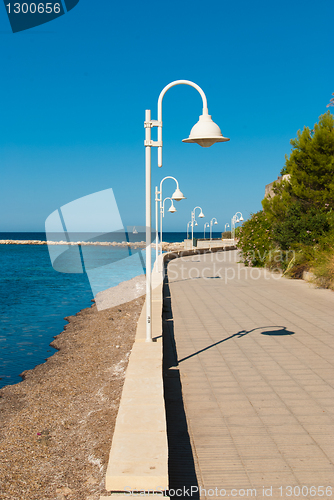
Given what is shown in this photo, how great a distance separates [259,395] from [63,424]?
252cm

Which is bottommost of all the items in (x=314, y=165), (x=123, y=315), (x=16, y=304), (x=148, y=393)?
(x=16, y=304)

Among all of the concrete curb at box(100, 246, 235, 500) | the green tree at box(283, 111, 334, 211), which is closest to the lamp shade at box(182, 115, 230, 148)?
the concrete curb at box(100, 246, 235, 500)

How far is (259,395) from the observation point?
489 cm

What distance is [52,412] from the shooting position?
19.2 feet

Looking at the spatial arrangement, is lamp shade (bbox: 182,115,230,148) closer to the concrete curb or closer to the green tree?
the concrete curb

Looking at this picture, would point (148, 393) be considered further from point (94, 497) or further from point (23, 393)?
point (23, 393)

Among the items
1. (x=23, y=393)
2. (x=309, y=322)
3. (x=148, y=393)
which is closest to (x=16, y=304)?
(x=23, y=393)

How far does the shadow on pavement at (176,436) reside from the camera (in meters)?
3.29

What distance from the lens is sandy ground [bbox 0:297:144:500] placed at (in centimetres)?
378

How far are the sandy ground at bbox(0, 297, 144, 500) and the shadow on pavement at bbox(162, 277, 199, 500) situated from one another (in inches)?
25.5

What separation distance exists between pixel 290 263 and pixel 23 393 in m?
11.9

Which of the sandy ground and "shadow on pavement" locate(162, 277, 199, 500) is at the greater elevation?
"shadow on pavement" locate(162, 277, 199, 500)

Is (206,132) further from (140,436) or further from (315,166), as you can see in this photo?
(315,166)

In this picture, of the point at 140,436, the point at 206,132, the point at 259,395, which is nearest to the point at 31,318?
the point at 259,395
